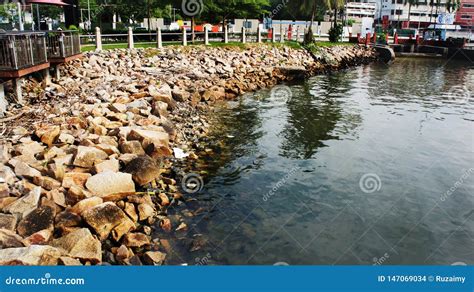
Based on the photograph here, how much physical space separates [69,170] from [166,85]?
33.7ft

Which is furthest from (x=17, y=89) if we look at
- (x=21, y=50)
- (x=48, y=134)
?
(x=48, y=134)

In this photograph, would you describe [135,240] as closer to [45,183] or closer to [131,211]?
[131,211]

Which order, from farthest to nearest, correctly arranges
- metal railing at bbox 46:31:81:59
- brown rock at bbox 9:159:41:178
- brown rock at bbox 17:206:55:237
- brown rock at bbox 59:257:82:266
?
metal railing at bbox 46:31:81:59, brown rock at bbox 9:159:41:178, brown rock at bbox 17:206:55:237, brown rock at bbox 59:257:82:266

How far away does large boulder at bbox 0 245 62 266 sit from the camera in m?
6.52

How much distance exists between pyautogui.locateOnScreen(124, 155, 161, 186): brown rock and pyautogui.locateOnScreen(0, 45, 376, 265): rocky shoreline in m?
0.03

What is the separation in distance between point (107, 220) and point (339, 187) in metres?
6.19

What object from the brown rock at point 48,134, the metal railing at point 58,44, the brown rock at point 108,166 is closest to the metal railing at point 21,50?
the metal railing at point 58,44

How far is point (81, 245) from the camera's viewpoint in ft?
24.0

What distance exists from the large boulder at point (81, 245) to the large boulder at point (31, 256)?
327 mm

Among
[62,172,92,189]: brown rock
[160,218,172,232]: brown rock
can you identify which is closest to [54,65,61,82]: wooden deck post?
[62,172,92,189]: brown rock

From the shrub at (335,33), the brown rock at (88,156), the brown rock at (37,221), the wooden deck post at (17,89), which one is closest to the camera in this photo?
the brown rock at (37,221)

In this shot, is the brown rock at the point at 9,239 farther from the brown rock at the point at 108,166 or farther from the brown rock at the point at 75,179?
the brown rock at the point at 108,166

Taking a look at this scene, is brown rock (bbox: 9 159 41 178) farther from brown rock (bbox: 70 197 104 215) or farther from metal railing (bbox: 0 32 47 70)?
metal railing (bbox: 0 32 47 70)

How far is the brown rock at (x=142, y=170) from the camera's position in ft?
33.9
